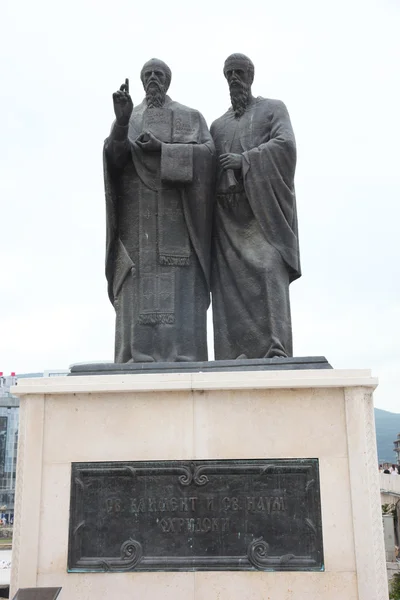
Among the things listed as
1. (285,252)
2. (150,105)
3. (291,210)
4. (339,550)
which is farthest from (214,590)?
(150,105)

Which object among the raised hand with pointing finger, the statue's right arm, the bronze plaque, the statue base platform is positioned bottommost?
the bronze plaque

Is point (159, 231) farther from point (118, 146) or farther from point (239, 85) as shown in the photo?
point (239, 85)

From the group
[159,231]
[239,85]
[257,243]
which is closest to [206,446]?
[257,243]

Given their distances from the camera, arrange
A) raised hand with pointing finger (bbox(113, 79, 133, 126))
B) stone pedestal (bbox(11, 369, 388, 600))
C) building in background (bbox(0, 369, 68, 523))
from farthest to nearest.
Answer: building in background (bbox(0, 369, 68, 523)), raised hand with pointing finger (bbox(113, 79, 133, 126)), stone pedestal (bbox(11, 369, 388, 600))

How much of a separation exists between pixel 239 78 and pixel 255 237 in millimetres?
1799

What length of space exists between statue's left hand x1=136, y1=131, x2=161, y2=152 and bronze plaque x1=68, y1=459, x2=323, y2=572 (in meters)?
3.16

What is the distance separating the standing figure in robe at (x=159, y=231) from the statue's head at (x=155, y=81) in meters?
0.20

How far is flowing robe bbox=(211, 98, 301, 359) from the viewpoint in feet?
22.1

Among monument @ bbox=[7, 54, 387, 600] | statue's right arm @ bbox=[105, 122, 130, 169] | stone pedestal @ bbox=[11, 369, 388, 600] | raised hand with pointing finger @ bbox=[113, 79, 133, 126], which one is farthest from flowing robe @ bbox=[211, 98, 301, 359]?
raised hand with pointing finger @ bbox=[113, 79, 133, 126]

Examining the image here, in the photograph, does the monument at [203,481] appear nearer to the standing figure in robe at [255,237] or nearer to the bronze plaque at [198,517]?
the bronze plaque at [198,517]

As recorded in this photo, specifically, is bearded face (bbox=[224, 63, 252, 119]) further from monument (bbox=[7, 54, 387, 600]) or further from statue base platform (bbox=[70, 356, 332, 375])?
statue base platform (bbox=[70, 356, 332, 375])

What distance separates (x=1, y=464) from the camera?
5628cm

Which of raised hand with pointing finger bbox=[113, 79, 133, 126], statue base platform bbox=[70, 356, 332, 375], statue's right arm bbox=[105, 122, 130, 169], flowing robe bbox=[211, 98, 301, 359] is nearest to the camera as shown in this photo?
statue base platform bbox=[70, 356, 332, 375]

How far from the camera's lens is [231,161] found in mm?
7055
